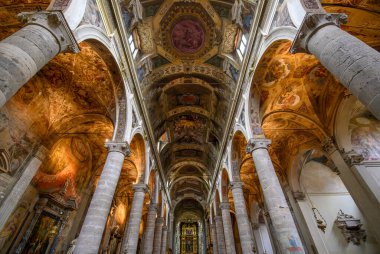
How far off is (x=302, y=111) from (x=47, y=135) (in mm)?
13144

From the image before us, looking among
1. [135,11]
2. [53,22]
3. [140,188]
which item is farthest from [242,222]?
[135,11]

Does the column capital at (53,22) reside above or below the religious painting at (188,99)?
below

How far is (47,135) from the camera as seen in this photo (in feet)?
32.9

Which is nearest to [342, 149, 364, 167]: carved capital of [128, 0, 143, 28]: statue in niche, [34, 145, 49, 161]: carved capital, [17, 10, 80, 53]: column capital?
[17, 10, 80, 53]: column capital

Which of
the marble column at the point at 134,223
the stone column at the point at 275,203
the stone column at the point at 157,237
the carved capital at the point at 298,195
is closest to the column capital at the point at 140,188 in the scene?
the marble column at the point at 134,223

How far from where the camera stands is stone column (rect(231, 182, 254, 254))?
969 centimetres

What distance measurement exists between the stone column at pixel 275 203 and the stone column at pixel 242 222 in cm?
425

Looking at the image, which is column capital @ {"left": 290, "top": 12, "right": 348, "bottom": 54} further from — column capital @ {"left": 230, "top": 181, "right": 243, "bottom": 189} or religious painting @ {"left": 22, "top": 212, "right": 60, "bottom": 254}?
religious painting @ {"left": 22, "top": 212, "right": 60, "bottom": 254}

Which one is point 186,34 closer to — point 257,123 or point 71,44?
point 257,123

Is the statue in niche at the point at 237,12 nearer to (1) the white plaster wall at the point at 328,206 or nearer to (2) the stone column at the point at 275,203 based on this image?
(2) the stone column at the point at 275,203

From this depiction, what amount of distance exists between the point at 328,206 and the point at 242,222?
286 inches

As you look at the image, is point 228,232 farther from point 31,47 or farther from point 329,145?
point 31,47

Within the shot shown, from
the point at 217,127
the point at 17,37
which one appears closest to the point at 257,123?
the point at 217,127

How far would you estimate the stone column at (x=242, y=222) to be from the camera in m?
9.69
